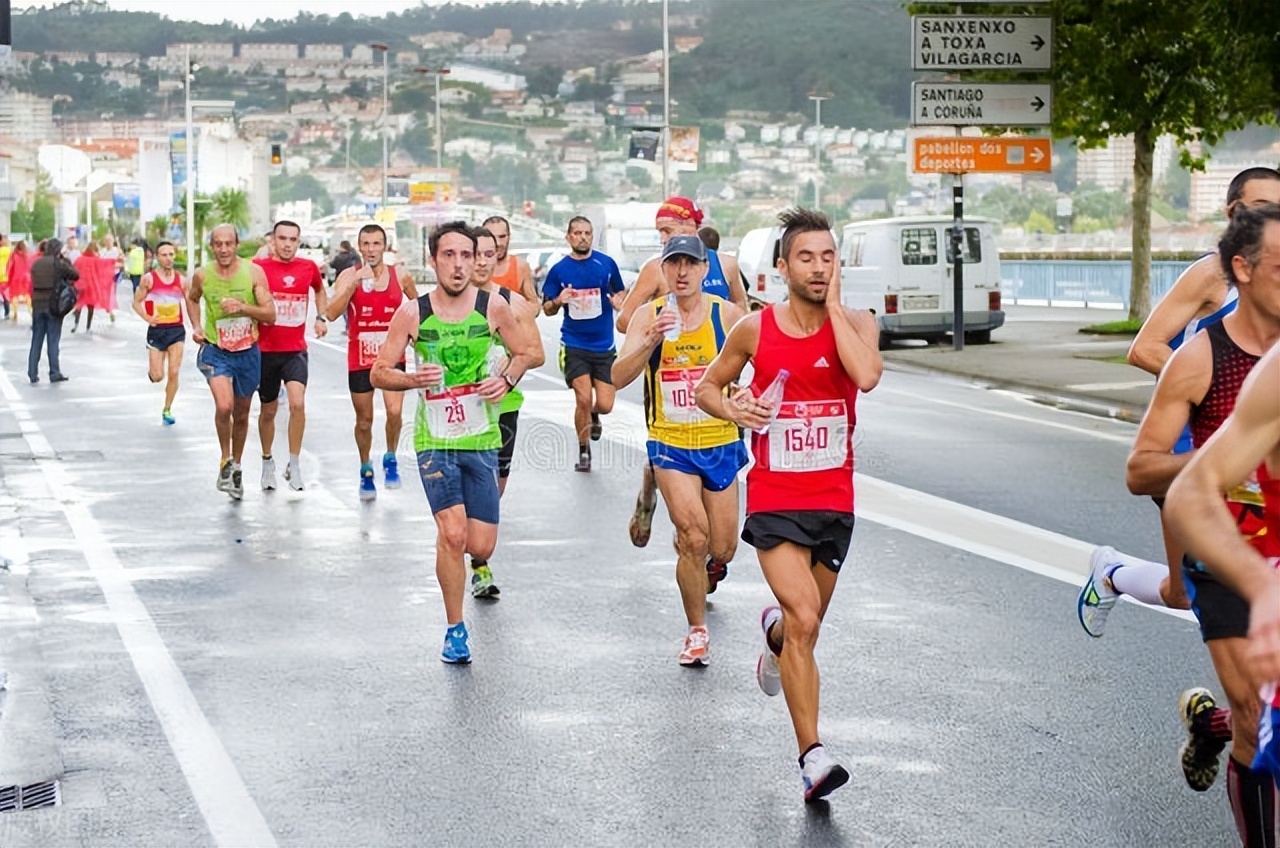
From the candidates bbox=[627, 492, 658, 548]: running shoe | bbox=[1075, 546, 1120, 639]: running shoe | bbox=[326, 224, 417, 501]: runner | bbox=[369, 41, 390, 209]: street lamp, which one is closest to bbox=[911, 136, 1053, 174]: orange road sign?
bbox=[326, 224, 417, 501]: runner

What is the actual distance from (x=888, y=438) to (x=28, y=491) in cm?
725

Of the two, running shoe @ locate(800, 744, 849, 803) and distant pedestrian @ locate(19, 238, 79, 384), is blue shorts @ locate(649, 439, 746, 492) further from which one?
distant pedestrian @ locate(19, 238, 79, 384)

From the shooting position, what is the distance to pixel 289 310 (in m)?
14.6

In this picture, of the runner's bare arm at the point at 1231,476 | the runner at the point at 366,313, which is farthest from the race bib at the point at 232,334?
the runner's bare arm at the point at 1231,476

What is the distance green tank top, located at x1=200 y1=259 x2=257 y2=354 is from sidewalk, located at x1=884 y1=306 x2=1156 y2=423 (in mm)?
7321

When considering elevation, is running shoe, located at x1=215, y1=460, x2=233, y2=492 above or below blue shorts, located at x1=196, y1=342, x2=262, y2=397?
below

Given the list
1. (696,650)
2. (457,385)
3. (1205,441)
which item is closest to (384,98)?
(457,385)

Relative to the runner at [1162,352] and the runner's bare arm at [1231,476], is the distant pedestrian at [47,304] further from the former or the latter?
the runner's bare arm at [1231,476]

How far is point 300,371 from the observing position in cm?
1459

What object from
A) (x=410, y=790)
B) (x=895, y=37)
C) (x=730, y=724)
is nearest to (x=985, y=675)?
(x=730, y=724)

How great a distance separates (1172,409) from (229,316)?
32.6 feet

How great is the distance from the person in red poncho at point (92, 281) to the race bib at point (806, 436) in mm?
34254

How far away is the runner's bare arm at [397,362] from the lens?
891 centimetres

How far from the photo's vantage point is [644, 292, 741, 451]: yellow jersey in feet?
28.8
